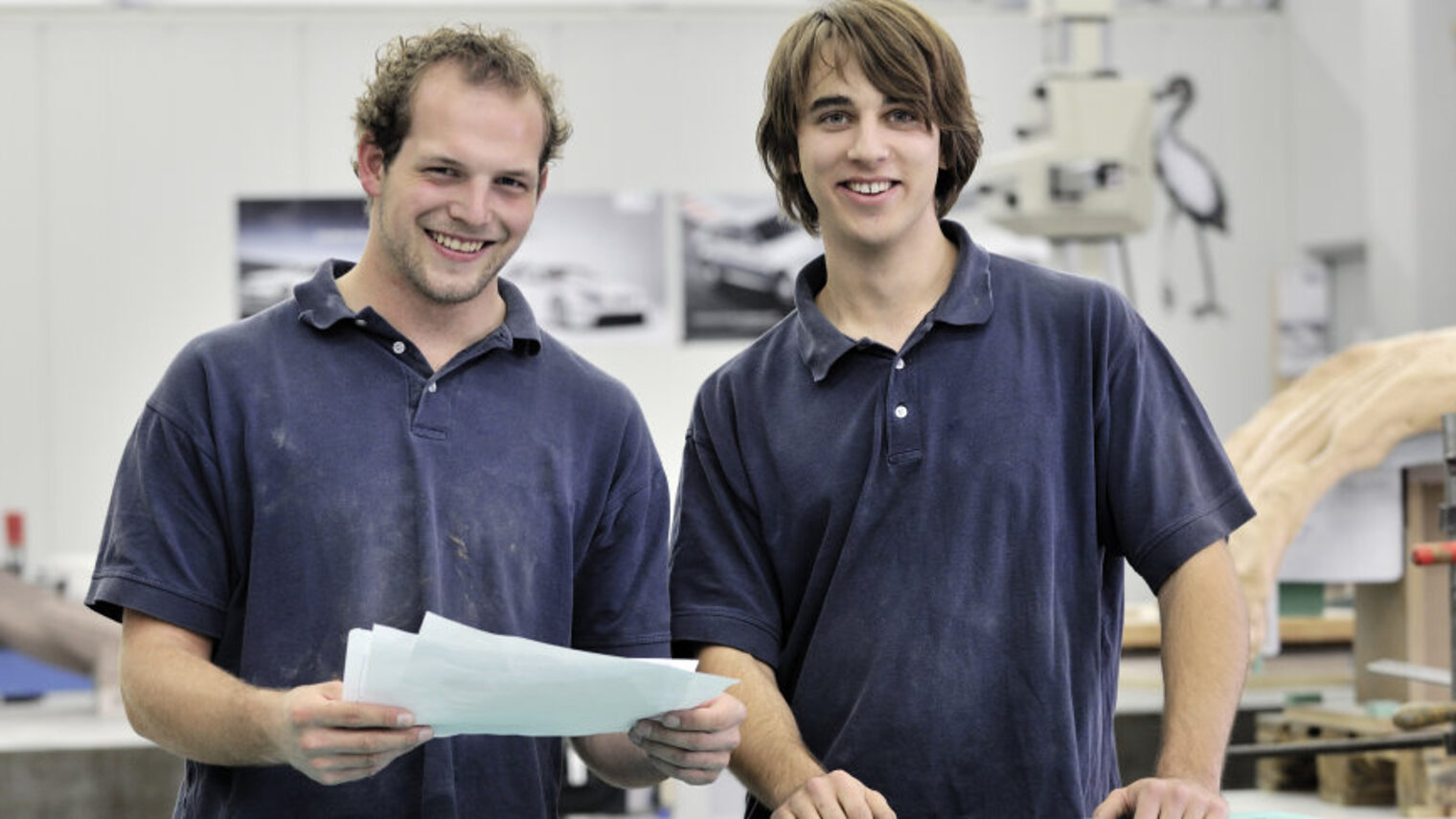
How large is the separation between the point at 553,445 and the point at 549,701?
0.38m

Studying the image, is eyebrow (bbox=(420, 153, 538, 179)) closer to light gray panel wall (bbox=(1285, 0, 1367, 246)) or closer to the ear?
the ear

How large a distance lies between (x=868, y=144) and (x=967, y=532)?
1.29ft

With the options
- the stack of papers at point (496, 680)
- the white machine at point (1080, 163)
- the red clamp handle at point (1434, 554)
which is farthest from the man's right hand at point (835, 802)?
the white machine at point (1080, 163)

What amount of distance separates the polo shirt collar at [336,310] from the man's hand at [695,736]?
418 mm

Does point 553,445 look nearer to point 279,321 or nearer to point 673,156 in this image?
point 279,321

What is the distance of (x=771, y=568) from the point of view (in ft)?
5.85

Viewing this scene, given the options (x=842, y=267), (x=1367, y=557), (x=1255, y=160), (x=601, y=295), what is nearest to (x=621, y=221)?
(x=601, y=295)

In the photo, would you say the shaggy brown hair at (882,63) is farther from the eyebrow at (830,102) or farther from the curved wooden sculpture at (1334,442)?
the curved wooden sculpture at (1334,442)

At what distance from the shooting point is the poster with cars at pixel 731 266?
26.6ft

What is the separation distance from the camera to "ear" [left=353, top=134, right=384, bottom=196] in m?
1.73

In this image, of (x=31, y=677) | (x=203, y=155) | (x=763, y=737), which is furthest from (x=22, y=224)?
(x=763, y=737)

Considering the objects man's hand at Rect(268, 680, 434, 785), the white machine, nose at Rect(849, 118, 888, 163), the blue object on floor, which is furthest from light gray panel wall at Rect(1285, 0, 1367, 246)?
man's hand at Rect(268, 680, 434, 785)

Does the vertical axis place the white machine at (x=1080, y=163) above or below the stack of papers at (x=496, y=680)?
above

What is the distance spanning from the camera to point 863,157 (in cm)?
169
